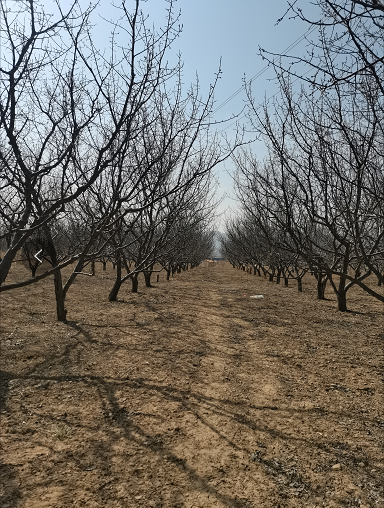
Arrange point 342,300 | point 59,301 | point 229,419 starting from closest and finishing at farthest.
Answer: point 229,419 → point 59,301 → point 342,300

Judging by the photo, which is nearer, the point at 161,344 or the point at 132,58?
the point at 132,58

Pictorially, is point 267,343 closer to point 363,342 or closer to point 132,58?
point 363,342

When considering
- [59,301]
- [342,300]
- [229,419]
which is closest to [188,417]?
[229,419]

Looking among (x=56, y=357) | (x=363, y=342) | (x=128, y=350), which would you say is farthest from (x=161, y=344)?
(x=363, y=342)

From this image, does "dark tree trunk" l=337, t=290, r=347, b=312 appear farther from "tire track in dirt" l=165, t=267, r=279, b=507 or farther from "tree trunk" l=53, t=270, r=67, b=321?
"tree trunk" l=53, t=270, r=67, b=321

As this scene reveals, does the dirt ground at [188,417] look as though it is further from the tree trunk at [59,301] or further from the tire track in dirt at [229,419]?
the tree trunk at [59,301]

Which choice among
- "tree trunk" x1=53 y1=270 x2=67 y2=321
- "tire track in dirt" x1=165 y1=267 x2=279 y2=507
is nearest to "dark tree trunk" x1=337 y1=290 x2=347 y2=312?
"tire track in dirt" x1=165 y1=267 x2=279 y2=507

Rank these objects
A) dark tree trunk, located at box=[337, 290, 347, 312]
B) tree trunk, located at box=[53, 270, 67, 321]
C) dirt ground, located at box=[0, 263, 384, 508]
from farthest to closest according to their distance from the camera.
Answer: dark tree trunk, located at box=[337, 290, 347, 312]
tree trunk, located at box=[53, 270, 67, 321]
dirt ground, located at box=[0, 263, 384, 508]

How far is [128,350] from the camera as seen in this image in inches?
179

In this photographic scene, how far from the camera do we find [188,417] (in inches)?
111

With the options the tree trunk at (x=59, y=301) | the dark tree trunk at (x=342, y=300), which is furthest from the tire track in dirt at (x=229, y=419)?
the dark tree trunk at (x=342, y=300)

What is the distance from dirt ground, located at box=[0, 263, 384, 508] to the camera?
1984 mm

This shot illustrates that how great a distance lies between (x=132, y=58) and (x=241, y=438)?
328cm

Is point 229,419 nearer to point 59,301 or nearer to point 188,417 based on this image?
point 188,417
